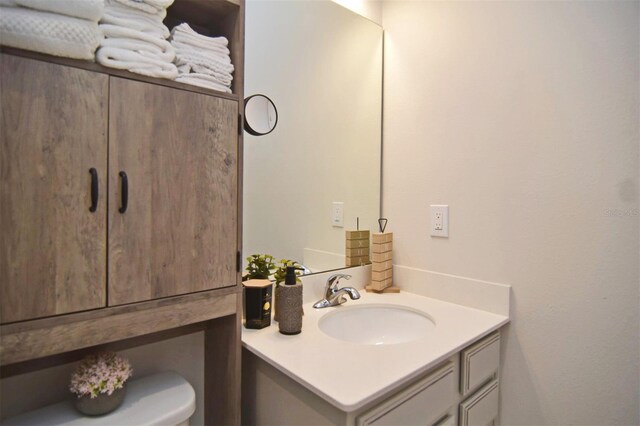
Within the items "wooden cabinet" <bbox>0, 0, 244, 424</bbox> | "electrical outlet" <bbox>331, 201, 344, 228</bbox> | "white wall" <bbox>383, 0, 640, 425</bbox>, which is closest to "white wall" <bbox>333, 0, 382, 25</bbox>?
"white wall" <bbox>383, 0, 640, 425</bbox>

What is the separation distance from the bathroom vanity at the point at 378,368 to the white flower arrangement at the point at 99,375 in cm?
33

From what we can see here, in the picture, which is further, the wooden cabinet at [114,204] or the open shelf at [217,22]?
the open shelf at [217,22]

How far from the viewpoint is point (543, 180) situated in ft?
3.80

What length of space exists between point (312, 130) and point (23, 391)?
4.10 ft

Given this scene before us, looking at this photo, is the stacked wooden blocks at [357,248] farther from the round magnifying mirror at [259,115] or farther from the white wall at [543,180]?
the round magnifying mirror at [259,115]

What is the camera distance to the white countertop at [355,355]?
773 mm

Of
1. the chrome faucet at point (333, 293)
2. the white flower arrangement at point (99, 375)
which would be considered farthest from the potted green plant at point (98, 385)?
the chrome faucet at point (333, 293)

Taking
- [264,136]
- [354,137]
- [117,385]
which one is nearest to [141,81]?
[264,136]

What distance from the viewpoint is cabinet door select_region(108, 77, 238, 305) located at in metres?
0.77

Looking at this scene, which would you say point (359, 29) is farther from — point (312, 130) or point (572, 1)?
point (572, 1)

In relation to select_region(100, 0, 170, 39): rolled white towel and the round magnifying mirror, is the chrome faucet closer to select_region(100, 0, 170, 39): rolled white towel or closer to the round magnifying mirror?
the round magnifying mirror

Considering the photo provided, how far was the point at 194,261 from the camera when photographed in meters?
0.88

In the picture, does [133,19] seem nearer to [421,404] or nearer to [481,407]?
[421,404]

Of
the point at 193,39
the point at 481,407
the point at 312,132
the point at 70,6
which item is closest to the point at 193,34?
the point at 193,39
